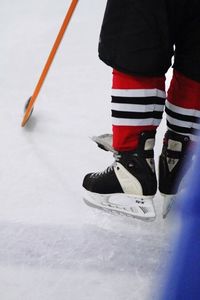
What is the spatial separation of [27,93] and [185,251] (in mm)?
1073

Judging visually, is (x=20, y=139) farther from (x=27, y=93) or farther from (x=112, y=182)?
(x=112, y=182)

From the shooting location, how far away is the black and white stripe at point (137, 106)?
0.87 m

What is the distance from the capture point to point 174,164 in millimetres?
988

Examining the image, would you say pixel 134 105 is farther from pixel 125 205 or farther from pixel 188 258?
pixel 188 258

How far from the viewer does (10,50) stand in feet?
6.35

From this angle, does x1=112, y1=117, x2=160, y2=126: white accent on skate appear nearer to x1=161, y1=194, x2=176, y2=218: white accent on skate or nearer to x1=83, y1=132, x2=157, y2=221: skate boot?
x1=83, y1=132, x2=157, y2=221: skate boot

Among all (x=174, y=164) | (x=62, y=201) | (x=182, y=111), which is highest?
(x=182, y=111)

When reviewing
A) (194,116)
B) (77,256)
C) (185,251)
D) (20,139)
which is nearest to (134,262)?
(77,256)

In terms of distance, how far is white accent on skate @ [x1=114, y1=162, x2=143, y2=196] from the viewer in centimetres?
92

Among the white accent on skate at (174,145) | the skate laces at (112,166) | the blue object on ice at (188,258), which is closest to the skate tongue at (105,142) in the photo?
the skate laces at (112,166)

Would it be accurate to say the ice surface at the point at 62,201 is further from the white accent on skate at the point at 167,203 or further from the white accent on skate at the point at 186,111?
the white accent on skate at the point at 186,111

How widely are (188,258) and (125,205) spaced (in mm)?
275

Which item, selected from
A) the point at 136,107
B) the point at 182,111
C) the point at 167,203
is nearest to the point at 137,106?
the point at 136,107

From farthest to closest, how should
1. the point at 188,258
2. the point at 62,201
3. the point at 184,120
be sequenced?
the point at 62,201 → the point at 184,120 → the point at 188,258
